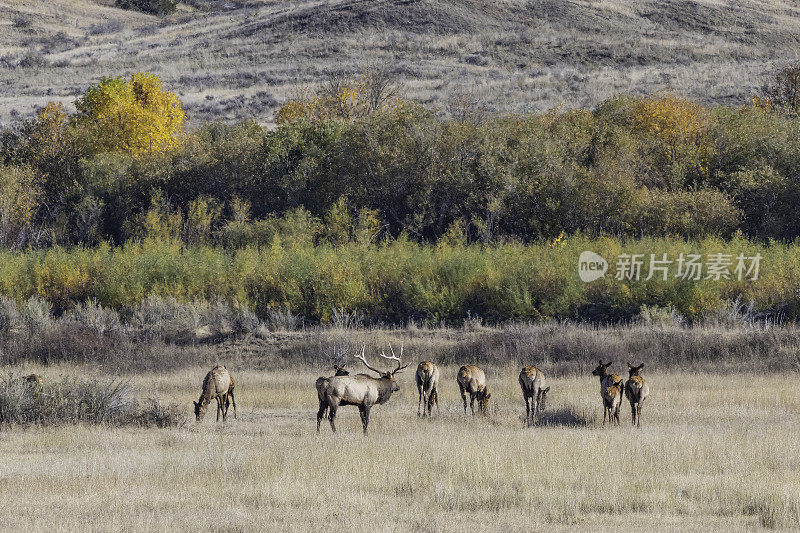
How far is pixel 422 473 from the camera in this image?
511 inches

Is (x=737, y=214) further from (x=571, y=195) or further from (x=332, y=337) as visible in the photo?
(x=332, y=337)

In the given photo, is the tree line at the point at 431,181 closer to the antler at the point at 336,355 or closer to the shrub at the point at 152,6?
the antler at the point at 336,355

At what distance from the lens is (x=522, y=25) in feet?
365

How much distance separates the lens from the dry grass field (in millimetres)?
10867

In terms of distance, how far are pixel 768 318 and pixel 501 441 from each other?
17748 millimetres

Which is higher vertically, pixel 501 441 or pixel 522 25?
pixel 522 25

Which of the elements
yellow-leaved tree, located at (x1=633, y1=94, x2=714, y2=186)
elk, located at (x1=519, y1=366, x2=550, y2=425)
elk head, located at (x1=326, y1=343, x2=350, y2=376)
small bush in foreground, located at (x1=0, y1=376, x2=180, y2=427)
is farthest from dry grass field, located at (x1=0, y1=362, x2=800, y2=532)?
yellow-leaved tree, located at (x1=633, y1=94, x2=714, y2=186)

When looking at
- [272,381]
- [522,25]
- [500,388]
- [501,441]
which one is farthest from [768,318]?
[522,25]

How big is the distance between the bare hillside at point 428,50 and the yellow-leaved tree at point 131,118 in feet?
32.1

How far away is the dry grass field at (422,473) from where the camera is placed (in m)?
10.9

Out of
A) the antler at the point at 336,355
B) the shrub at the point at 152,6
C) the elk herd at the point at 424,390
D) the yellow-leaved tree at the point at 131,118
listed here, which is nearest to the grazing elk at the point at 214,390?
the elk herd at the point at 424,390

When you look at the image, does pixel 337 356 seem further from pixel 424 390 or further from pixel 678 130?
pixel 678 130

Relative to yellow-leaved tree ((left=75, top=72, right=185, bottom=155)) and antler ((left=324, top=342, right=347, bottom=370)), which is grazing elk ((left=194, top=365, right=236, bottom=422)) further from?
yellow-leaved tree ((left=75, top=72, right=185, bottom=155))

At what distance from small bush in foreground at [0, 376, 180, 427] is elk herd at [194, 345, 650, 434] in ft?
3.08
